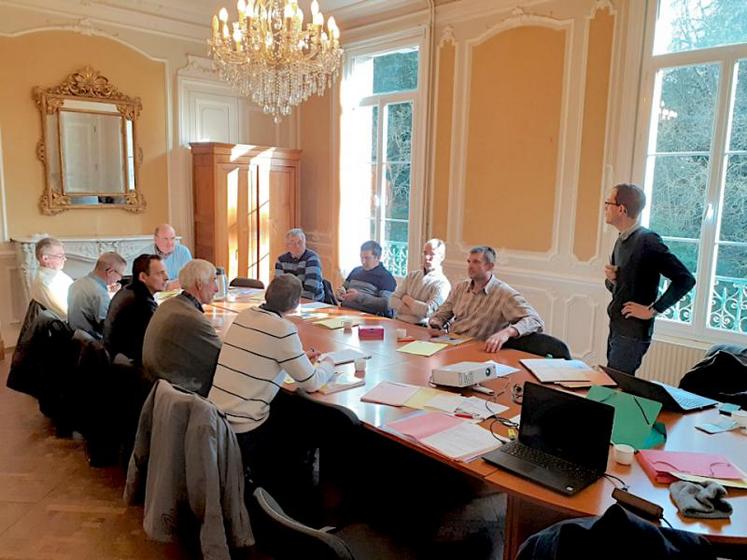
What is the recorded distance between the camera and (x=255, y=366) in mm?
2219

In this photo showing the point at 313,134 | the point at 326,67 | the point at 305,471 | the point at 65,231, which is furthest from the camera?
the point at 313,134

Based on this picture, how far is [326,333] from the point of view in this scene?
3.31 meters

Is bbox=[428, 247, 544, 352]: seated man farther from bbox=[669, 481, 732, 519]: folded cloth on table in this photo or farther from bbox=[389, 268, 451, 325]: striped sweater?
bbox=[669, 481, 732, 519]: folded cloth on table

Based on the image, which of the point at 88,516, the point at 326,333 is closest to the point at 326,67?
the point at 326,333

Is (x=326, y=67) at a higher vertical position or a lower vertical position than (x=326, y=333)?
higher

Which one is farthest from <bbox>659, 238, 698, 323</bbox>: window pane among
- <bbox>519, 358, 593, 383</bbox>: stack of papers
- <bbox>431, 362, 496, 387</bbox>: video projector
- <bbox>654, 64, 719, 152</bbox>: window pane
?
<bbox>431, 362, 496, 387</bbox>: video projector

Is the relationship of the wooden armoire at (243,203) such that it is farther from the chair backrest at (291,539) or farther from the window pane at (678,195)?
the chair backrest at (291,539)

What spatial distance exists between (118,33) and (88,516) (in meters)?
4.63

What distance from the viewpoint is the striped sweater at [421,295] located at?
386 cm

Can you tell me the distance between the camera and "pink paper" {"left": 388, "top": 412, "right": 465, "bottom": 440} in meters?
1.97

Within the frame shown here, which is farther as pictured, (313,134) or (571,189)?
(313,134)

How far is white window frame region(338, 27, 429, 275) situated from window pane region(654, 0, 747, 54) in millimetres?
1970

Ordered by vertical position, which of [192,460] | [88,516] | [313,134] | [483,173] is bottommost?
[88,516]

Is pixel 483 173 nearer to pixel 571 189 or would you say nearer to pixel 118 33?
pixel 571 189
